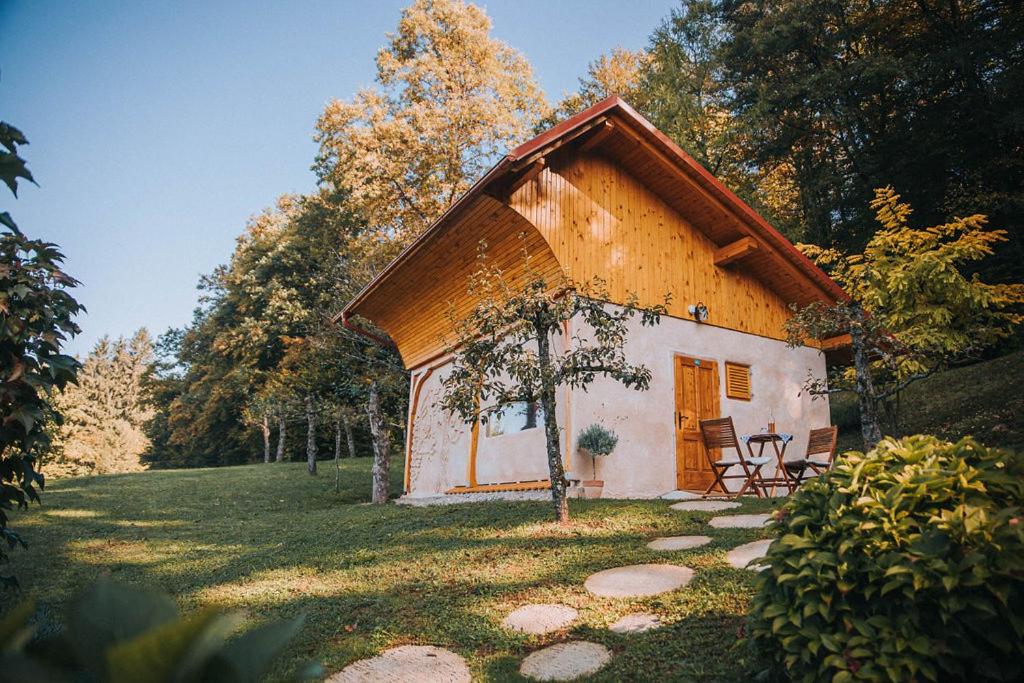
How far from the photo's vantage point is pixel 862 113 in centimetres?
1808

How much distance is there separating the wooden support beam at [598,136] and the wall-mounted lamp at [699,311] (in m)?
3.40

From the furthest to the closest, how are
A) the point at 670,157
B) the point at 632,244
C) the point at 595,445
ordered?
the point at 632,244, the point at 670,157, the point at 595,445

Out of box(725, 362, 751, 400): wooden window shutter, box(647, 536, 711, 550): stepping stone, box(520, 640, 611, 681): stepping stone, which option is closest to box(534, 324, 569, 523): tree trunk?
box(647, 536, 711, 550): stepping stone

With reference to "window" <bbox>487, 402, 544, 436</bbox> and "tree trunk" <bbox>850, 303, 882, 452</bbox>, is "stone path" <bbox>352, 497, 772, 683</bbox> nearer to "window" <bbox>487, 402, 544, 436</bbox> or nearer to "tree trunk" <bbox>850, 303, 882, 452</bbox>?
"window" <bbox>487, 402, 544, 436</bbox>

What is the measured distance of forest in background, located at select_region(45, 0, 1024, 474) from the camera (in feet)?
50.7

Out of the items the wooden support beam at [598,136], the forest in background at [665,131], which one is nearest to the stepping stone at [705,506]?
the wooden support beam at [598,136]

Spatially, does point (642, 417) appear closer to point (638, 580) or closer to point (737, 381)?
point (737, 381)

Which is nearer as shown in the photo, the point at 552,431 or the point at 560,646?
the point at 560,646

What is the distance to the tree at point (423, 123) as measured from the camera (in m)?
20.1

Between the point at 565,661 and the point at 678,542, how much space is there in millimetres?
2448

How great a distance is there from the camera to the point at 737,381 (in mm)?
11367

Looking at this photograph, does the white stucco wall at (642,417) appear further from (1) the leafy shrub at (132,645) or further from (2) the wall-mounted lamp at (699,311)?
(1) the leafy shrub at (132,645)

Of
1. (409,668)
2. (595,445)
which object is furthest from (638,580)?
(595,445)

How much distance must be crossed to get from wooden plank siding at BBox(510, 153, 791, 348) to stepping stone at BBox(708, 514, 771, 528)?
4.39 meters
